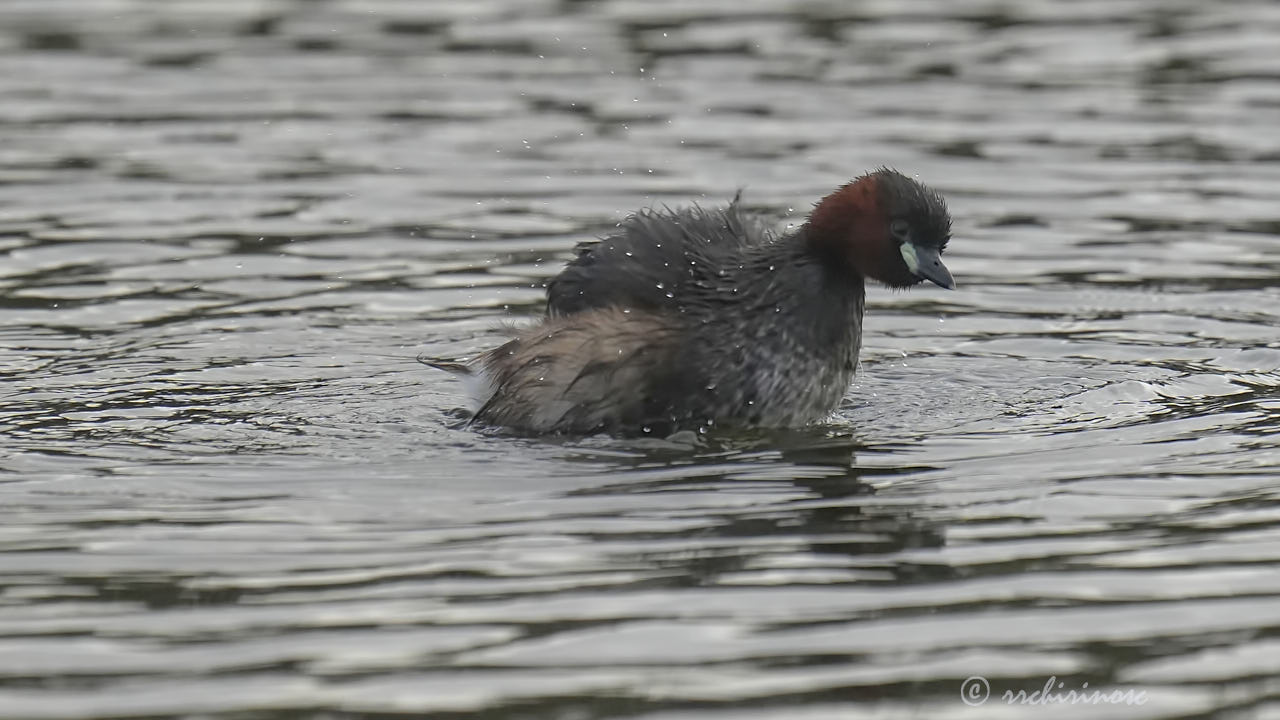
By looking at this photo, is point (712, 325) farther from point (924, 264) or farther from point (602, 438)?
point (924, 264)

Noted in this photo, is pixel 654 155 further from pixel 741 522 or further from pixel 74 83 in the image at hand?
pixel 741 522

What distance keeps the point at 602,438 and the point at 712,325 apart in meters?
0.65

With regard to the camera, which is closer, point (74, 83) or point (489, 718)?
point (489, 718)

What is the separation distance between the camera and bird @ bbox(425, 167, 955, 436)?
843 cm

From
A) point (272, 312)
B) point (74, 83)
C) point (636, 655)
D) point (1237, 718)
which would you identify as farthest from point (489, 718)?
point (74, 83)

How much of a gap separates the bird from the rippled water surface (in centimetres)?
22

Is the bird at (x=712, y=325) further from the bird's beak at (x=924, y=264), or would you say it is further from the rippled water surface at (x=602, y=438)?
the rippled water surface at (x=602, y=438)

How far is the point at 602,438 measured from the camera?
27.4ft

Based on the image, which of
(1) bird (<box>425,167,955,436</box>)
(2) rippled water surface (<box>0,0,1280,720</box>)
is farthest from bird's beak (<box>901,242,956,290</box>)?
(2) rippled water surface (<box>0,0,1280,720</box>)

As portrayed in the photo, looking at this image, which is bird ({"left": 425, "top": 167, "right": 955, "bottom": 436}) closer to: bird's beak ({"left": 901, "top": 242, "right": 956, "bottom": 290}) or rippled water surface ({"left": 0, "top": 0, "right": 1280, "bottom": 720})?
bird's beak ({"left": 901, "top": 242, "right": 956, "bottom": 290})

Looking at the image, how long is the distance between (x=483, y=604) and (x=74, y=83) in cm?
1006

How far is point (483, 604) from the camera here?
6.09m

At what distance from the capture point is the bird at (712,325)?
8430mm

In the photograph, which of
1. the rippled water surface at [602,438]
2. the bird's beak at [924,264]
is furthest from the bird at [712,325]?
the rippled water surface at [602,438]
